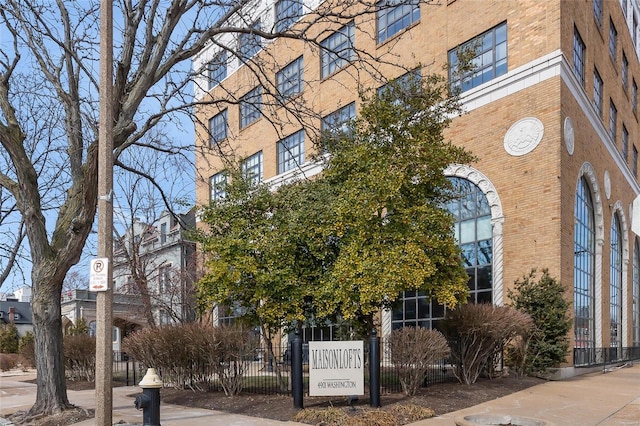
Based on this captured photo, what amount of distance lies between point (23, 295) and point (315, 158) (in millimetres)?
78397

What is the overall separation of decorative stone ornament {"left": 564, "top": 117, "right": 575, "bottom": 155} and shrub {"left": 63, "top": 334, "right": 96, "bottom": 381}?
1656 cm

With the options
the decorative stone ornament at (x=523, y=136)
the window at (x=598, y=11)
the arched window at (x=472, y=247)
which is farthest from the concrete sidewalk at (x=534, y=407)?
the window at (x=598, y=11)

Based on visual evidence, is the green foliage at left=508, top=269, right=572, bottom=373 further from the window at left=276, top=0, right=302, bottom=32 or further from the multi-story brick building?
the window at left=276, top=0, right=302, bottom=32

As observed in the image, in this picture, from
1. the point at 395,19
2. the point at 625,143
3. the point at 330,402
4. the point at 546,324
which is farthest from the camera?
the point at 625,143

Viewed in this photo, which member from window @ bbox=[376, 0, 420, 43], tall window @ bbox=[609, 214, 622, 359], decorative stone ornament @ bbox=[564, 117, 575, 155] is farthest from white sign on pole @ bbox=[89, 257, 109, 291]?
tall window @ bbox=[609, 214, 622, 359]

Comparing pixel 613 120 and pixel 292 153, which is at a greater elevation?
pixel 613 120

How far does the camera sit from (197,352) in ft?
40.8

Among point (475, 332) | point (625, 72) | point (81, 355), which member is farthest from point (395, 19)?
point (81, 355)

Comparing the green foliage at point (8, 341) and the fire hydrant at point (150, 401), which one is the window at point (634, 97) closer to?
the fire hydrant at point (150, 401)

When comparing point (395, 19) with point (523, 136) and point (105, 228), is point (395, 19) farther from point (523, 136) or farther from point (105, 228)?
point (105, 228)

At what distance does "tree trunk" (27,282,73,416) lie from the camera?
9836 millimetres

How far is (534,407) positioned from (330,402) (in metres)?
3.84

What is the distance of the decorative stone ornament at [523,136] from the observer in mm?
17969

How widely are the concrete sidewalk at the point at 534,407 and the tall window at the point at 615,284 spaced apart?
10.7 meters
